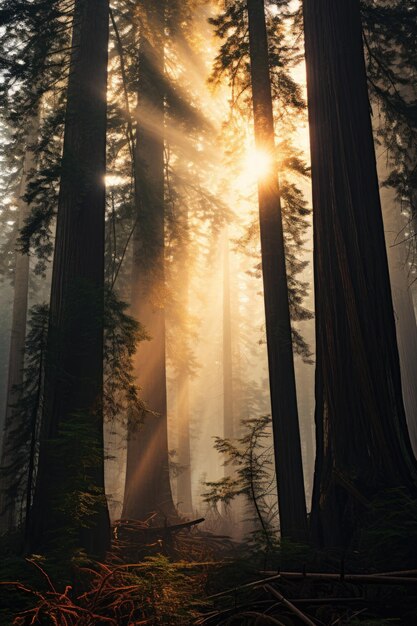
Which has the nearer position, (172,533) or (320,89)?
(320,89)

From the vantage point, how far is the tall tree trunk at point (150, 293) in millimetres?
9922

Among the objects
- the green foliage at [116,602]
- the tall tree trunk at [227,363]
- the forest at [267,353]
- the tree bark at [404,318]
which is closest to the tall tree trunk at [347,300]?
the forest at [267,353]

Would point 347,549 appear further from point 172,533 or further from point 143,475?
point 143,475

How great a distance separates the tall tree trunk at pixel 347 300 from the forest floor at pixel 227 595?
0.95m

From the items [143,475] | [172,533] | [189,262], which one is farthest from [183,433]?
[172,533]

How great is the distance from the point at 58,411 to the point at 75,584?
2.11m

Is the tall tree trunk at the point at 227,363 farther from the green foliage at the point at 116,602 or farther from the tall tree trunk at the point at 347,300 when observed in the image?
the green foliage at the point at 116,602

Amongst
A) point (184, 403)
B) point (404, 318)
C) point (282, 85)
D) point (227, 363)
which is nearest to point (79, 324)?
point (282, 85)

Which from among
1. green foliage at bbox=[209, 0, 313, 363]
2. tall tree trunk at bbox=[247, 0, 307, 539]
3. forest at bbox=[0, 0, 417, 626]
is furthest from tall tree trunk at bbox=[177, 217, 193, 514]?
tall tree trunk at bbox=[247, 0, 307, 539]

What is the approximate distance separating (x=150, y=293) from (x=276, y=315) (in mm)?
4253

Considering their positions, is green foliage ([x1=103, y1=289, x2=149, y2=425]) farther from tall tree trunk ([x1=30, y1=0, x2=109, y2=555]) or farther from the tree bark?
the tree bark

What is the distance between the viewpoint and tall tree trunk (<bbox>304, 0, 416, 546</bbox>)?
15.3 feet

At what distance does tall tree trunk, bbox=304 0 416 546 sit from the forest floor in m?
0.95

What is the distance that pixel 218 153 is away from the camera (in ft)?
58.1
